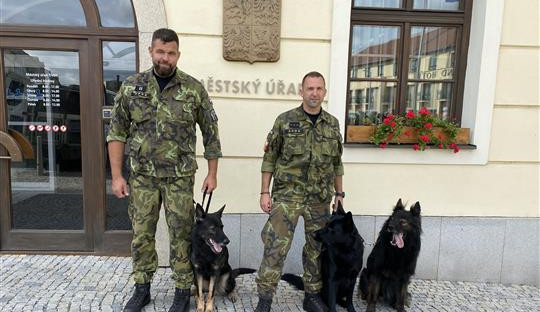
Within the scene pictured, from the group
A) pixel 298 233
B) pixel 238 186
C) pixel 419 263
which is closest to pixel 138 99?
pixel 238 186

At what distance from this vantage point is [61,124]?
4.21 metres

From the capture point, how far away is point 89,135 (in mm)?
4125

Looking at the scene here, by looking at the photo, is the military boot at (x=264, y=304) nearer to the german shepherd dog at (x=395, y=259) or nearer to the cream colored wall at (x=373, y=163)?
the german shepherd dog at (x=395, y=259)

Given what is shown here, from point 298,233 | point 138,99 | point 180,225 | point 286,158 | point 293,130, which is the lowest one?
point 298,233

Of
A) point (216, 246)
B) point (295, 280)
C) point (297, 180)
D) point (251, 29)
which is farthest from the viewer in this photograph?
point (251, 29)

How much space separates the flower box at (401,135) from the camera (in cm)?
398

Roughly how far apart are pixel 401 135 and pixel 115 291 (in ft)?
11.0

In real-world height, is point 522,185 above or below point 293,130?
below

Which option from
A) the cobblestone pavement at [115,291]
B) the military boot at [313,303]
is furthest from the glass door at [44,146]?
the military boot at [313,303]

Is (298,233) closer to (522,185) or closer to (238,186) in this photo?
(238,186)

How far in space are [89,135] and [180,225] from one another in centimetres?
190

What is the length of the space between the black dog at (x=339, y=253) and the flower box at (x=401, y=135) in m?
1.17

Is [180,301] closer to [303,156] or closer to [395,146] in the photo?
[303,156]

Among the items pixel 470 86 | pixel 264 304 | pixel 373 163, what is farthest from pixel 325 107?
pixel 264 304
